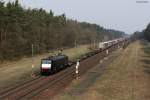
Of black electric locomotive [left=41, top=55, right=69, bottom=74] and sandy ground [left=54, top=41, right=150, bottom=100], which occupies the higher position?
black electric locomotive [left=41, top=55, right=69, bottom=74]

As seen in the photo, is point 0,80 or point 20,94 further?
point 0,80

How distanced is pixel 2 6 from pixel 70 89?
36.0 m

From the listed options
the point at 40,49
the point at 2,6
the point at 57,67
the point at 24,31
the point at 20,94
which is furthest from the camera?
the point at 40,49

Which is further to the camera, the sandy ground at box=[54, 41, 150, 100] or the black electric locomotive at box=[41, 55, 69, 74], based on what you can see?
the black electric locomotive at box=[41, 55, 69, 74]

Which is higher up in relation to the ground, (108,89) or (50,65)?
(50,65)

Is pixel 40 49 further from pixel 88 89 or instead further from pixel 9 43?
pixel 88 89

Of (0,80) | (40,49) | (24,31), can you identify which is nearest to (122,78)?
(0,80)

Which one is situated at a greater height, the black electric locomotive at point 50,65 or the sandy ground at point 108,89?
the black electric locomotive at point 50,65

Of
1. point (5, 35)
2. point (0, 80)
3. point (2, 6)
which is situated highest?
point (2, 6)

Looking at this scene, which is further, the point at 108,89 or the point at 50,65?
the point at 50,65

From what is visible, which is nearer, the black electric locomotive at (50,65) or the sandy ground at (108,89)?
the sandy ground at (108,89)

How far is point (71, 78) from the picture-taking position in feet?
122

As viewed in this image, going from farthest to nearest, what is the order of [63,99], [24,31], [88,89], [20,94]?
1. [24,31]
2. [88,89]
3. [20,94]
4. [63,99]

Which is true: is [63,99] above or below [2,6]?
below
